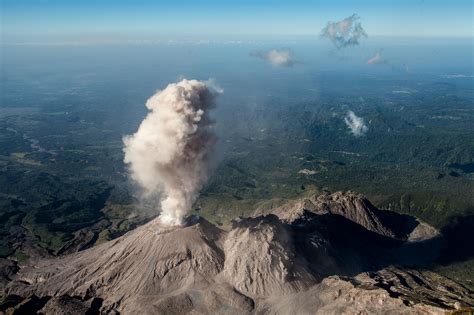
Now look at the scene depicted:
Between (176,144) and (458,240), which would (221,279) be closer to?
(176,144)

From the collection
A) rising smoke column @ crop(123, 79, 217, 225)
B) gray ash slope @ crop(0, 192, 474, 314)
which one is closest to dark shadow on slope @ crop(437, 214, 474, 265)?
gray ash slope @ crop(0, 192, 474, 314)

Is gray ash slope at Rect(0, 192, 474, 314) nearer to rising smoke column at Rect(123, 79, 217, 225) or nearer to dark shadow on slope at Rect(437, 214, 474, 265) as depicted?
rising smoke column at Rect(123, 79, 217, 225)

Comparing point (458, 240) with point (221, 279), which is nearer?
point (221, 279)

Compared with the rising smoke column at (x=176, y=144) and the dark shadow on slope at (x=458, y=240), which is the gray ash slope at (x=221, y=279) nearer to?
the rising smoke column at (x=176, y=144)

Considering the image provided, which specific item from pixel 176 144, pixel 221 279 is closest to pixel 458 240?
pixel 221 279

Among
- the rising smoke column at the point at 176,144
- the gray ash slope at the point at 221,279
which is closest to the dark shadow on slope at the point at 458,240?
the gray ash slope at the point at 221,279

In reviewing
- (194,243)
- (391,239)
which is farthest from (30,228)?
(391,239)

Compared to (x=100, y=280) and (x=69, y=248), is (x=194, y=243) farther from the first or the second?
(x=69, y=248)
